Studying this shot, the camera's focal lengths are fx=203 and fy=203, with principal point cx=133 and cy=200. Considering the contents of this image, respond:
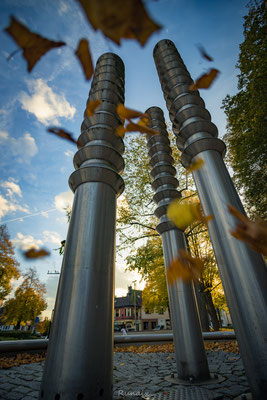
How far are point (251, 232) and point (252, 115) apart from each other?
→ 10887 millimetres

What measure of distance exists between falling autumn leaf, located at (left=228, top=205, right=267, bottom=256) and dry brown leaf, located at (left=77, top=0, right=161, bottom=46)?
2.36 m

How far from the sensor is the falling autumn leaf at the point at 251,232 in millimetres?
2235

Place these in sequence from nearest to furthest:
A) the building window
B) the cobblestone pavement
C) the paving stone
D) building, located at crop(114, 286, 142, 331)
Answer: the cobblestone pavement
the paving stone
building, located at crop(114, 286, 142, 331)
the building window

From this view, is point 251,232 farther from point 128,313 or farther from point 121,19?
point 128,313

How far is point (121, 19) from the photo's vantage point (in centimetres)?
222

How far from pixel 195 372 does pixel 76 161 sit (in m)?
3.85

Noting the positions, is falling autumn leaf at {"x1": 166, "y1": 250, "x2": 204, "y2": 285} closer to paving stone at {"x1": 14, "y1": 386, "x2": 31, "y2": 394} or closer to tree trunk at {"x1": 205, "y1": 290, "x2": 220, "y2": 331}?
paving stone at {"x1": 14, "y1": 386, "x2": 31, "y2": 394}

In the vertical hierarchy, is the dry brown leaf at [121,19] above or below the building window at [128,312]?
below

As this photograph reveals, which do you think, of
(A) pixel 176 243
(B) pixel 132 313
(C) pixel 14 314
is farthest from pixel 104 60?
(B) pixel 132 313

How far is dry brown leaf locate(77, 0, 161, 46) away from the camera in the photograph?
2.16m

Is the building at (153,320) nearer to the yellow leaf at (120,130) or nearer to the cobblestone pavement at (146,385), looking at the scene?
the cobblestone pavement at (146,385)

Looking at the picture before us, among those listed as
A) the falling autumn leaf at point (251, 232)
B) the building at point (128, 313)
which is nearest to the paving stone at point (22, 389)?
the falling autumn leaf at point (251, 232)

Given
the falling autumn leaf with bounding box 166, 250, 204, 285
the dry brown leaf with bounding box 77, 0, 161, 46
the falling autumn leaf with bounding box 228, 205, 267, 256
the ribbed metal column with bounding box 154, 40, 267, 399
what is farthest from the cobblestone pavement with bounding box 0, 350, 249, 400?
the dry brown leaf with bounding box 77, 0, 161, 46

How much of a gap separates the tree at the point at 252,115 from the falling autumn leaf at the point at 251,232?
33.0ft
